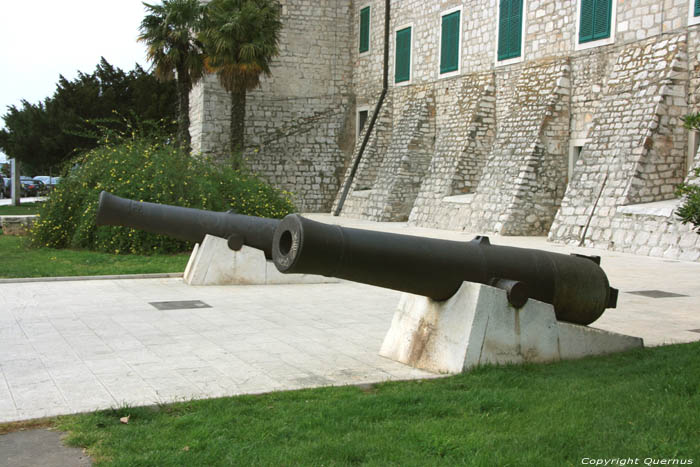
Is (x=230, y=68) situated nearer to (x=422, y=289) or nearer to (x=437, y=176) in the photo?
(x=437, y=176)

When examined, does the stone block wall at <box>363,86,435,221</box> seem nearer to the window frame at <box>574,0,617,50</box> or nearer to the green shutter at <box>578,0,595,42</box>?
the window frame at <box>574,0,617,50</box>

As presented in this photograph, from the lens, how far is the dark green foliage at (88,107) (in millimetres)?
32594

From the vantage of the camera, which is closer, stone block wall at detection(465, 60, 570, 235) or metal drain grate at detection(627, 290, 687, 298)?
metal drain grate at detection(627, 290, 687, 298)

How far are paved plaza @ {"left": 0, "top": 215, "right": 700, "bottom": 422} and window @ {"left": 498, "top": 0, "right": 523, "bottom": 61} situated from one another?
419 inches

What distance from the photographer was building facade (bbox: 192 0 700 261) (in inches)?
567

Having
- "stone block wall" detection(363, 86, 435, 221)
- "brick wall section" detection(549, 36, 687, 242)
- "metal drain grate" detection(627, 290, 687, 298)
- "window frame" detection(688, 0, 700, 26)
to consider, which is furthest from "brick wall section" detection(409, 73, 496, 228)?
"metal drain grate" detection(627, 290, 687, 298)

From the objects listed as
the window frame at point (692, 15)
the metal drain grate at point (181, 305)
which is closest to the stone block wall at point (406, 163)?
the window frame at point (692, 15)

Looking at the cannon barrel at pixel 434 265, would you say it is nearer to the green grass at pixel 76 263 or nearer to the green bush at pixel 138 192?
the green grass at pixel 76 263

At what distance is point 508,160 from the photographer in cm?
1784

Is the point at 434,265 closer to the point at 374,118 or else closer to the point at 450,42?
the point at 450,42

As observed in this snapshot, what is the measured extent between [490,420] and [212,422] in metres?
1.32

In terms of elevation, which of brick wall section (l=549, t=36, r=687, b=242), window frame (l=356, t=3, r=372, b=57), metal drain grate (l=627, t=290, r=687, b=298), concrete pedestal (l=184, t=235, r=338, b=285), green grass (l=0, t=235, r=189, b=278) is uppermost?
window frame (l=356, t=3, r=372, b=57)

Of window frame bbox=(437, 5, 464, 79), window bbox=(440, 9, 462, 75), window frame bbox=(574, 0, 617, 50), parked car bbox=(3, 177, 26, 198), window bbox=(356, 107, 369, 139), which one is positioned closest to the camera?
window frame bbox=(574, 0, 617, 50)

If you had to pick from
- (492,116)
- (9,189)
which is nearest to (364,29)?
(492,116)
